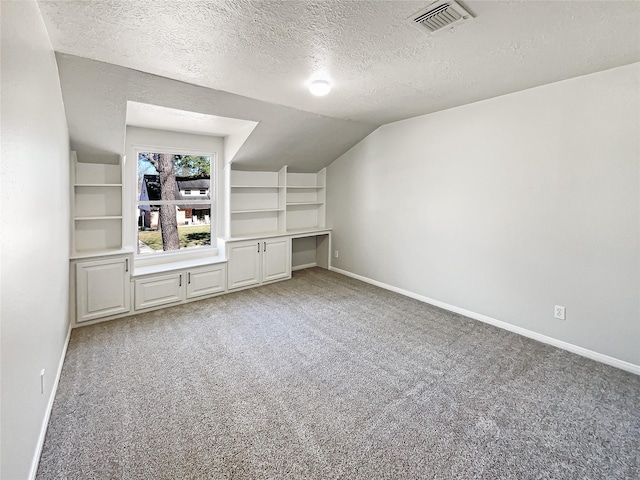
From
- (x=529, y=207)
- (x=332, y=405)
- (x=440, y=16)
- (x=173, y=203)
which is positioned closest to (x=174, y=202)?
(x=173, y=203)

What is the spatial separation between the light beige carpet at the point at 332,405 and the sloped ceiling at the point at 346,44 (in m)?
2.36

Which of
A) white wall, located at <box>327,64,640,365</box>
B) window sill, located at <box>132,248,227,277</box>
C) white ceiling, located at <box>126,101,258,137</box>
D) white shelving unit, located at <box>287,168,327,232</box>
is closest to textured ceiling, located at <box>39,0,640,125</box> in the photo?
white wall, located at <box>327,64,640,365</box>

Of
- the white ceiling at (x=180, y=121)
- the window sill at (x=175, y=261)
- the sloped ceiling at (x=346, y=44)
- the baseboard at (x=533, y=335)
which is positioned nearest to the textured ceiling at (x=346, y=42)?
the sloped ceiling at (x=346, y=44)

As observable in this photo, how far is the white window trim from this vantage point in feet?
13.3

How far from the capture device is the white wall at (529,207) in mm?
2623

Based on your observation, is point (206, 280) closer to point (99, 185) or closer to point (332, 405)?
point (99, 185)

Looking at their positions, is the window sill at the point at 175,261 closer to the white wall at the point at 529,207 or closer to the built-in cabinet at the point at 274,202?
the built-in cabinet at the point at 274,202

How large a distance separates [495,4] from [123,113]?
303 cm

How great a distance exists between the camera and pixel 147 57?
234cm

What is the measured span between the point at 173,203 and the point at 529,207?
165 inches

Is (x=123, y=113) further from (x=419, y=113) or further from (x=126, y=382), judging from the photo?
(x=419, y=113)

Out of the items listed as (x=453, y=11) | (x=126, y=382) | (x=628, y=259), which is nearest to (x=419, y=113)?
(x=453, y=11)

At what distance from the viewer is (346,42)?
2.15m

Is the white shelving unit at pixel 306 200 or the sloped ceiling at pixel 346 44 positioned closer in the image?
the sloped ceiling at pixel 346 44
